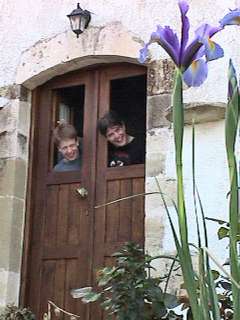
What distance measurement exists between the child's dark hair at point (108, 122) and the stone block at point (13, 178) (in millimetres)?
578

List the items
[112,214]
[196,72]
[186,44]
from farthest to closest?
[112,214] → [196,72] → [186,44]

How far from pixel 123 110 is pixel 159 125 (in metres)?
0.53

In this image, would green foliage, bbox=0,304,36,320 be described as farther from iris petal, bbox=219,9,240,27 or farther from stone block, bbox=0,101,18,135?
iris petal, bbox=219,9,240,27

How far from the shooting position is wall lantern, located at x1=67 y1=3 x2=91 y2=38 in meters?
4.83

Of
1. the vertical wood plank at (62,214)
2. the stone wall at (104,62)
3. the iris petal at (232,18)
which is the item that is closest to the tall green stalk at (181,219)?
the iris petal at (232,18)

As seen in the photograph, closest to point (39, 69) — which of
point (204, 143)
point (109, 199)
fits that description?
point (109, 199)

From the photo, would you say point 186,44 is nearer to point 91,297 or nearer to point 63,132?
point 91,297

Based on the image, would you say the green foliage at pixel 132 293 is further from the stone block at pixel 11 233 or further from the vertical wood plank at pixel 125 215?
the stone block at pixel 11 233

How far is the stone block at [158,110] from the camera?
4438mm

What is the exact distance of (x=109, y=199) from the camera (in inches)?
184

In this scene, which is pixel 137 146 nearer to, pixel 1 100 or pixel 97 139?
pixel 97 139

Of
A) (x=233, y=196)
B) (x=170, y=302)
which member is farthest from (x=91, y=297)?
Result: (x=233, y=196)

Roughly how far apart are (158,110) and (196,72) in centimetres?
184

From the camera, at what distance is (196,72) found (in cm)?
263
